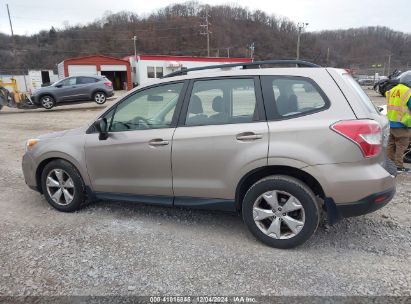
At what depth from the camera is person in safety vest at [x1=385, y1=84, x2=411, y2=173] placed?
550 cm

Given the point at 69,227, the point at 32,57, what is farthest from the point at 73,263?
the point at 32,57

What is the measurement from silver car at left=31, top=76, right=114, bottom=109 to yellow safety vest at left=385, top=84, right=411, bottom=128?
1467 centimetres

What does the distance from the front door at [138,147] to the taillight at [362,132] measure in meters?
1.67

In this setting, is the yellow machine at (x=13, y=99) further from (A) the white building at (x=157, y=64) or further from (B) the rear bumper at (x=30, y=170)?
(A) the white building at (x=157, y=64)

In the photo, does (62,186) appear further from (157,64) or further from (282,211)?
(157,64)

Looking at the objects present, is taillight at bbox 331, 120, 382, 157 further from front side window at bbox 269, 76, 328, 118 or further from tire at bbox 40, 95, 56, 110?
tire at bbox 40, 95, 56, 110

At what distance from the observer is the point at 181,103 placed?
374cm

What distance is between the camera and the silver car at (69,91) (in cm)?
1688

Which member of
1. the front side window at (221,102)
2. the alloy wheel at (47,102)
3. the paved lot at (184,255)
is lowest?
the paved lot at (184,255)

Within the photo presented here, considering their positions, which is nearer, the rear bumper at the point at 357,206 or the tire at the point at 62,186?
the rear bumper at the point at 357,206

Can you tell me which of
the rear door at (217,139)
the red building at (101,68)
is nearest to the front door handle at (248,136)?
the rear door at (217,139)

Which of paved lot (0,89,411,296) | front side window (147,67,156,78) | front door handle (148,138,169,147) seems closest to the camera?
paved lot (0,89,411,296)

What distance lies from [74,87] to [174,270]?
15.8 m

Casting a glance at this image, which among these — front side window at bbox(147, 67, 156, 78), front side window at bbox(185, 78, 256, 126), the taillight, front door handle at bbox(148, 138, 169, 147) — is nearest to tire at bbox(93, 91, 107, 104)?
front door handle at bbox(148, 138, 169, 147)
